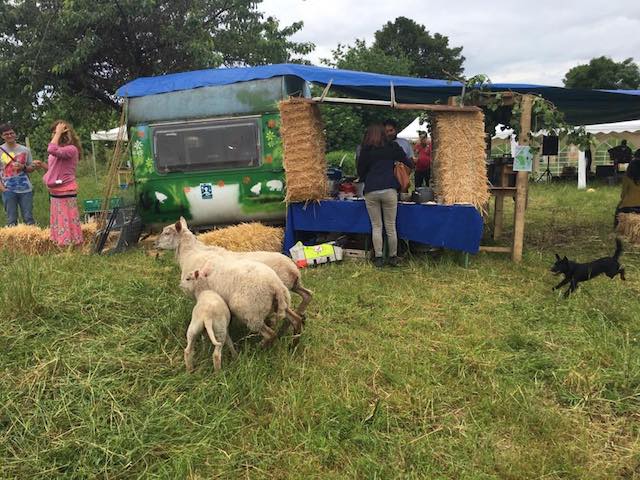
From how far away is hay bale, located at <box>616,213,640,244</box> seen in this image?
28.2ft

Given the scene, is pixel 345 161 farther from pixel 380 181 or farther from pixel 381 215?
pixel 380 181

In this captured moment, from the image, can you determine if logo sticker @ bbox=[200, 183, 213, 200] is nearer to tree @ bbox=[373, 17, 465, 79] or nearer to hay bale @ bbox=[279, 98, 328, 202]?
hay bale @ bbox=[279, 98, 328, 202]

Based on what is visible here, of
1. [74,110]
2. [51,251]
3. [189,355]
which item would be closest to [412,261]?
[189,355]

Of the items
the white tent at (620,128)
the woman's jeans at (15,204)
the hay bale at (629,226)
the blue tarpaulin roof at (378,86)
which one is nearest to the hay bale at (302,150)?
the blue tarpaulin roof at (378,86)

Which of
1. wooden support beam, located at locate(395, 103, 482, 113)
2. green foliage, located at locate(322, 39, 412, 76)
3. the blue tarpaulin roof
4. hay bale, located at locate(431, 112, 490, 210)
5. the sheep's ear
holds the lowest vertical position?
the sheep's ear

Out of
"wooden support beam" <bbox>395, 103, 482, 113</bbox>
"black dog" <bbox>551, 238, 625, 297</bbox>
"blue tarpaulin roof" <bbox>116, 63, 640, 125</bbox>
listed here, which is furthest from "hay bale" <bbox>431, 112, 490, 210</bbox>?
"black dog" <bbox>551, 238, 625, 297</bbox>

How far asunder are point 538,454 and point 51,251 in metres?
7.23

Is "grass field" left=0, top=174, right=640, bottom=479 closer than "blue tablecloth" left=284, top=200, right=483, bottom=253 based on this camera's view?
Yes

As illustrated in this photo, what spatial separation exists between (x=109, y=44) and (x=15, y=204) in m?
4.75

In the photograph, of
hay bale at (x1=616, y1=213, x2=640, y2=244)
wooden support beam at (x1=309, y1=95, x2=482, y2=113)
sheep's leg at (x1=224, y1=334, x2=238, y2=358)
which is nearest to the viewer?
sheep's leg at (x1=224, y1=334, x2=238, y2=358)

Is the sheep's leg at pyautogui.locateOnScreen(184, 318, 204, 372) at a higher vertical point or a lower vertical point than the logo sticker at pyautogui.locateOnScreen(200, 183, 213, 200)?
lower

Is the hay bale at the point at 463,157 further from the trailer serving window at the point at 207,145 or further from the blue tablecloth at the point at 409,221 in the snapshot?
the trailer serving window at the point at 207,145

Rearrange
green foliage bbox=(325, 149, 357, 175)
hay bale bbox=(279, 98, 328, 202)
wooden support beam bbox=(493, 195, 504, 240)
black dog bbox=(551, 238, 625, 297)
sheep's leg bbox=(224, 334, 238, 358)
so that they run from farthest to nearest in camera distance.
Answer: green foliage bbox=(325, 149, 357, 175), wooden support beam bbox=(493, 195, 504, 240), hay bale bbox=(279, 98, 328, 202), black dog bbox=(551, 238, 625, 297), sheep's leg bbox=(224, 334, 238, 358)

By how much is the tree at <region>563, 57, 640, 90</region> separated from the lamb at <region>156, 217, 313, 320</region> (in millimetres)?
41725
